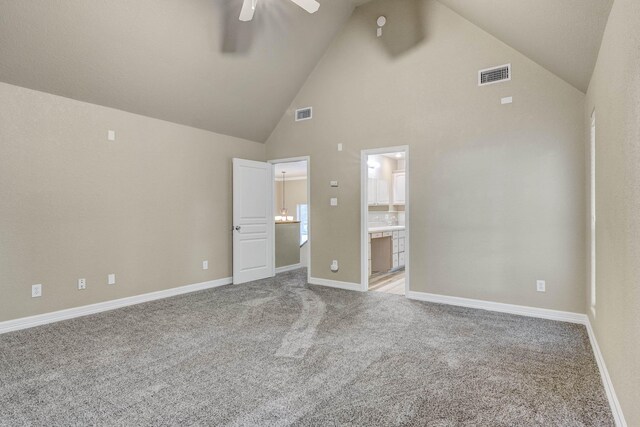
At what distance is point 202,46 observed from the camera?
4.14m

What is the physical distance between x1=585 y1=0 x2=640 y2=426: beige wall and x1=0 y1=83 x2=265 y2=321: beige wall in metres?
4.74

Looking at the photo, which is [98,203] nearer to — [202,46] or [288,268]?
[202,46]

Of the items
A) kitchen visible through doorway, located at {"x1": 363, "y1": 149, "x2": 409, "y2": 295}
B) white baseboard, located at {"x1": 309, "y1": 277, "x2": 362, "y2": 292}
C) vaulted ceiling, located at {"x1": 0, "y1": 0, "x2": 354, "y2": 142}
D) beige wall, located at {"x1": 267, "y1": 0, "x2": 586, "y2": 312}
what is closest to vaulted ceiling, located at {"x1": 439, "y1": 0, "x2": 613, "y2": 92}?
beige wall, located at {"x1": 267, "y1": 0, "x2": 586, "y2": 312}

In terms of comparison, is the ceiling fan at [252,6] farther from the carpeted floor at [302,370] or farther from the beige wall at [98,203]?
the carpeted floor at [302,370]

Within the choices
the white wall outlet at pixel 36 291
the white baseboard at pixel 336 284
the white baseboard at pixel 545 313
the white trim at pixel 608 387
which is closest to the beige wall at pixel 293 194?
the white baseboard at pixel 336 284

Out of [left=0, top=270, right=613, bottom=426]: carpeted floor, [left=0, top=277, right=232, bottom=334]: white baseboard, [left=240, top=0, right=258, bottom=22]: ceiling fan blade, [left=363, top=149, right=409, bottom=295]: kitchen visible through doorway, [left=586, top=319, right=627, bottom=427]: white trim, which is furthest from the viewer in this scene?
[left=363, top=149, right=409, bottom=295]: kitchen visible through doorway

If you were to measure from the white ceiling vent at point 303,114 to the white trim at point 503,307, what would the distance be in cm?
313

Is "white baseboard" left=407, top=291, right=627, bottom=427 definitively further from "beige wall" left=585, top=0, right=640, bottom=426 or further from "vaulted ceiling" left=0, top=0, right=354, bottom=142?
"vaulted ceiling" left=0, top=0, right=354, bottom=142

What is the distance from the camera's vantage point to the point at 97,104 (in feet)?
13.5

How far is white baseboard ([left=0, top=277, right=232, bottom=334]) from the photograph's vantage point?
3.52 m

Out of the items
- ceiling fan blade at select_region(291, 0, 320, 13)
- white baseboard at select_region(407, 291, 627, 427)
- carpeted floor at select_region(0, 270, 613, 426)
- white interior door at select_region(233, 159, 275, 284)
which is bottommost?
carpeted floor at select_region(0, 270, 613, 426)

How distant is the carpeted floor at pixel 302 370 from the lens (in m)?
2.02

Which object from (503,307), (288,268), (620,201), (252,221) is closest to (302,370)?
(620,201)

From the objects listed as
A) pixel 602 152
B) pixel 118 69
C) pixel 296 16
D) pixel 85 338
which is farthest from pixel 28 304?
pixel 602 152
